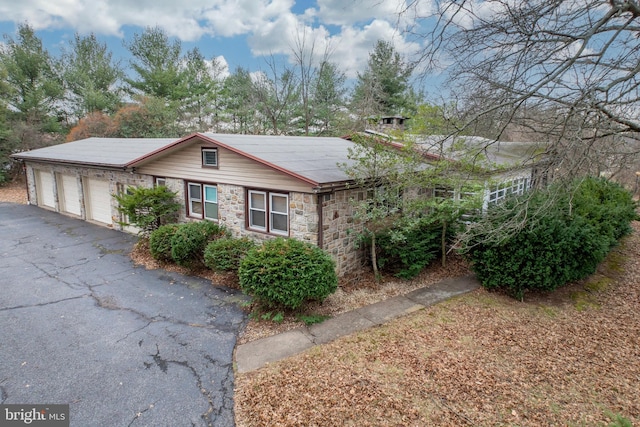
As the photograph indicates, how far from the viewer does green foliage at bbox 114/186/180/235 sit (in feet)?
34.9

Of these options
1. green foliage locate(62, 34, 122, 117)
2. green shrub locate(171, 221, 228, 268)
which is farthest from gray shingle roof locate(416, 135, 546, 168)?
green foliage locate(62, 34, 122, 117)

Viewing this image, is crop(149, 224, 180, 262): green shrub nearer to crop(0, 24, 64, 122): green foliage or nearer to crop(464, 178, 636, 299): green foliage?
crop(464, 178, 636, 299): green foliage

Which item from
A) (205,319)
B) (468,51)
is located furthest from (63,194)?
(468,51)

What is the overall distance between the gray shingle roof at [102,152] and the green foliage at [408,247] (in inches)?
331

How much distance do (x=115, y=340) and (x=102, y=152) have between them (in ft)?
38.9

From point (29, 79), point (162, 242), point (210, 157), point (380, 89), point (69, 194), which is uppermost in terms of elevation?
point (29, 79)

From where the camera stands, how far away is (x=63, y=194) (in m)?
16.2

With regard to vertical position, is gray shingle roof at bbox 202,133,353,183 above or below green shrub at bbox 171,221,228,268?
above

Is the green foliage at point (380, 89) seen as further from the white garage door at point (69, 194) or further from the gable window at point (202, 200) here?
the white garage door at point (69, 194)

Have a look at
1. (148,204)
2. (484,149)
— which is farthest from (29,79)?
(484,149)

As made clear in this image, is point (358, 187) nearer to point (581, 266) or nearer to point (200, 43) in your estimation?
point (581, 266)

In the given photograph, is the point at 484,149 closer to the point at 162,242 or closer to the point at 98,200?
the point at 162,242

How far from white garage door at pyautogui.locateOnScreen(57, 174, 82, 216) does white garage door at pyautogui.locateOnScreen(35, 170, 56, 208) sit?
1.94 feet

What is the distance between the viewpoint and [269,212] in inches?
352
